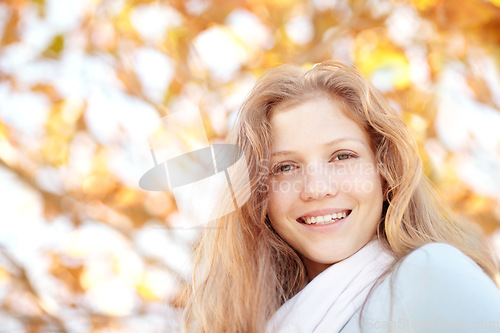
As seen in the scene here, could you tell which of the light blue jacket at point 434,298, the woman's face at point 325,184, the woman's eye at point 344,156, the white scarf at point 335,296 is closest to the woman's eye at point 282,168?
the woman's face at point 325,184

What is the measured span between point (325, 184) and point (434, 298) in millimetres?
430

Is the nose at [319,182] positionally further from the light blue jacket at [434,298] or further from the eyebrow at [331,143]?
the light blue jacket at [434,298]

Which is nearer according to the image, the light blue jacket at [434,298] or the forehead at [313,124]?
the light blue jacket at [434,298]

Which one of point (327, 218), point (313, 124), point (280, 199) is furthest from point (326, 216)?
point (313, 124)

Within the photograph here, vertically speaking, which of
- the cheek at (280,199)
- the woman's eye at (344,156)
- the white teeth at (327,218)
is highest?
the woman's eye at (344,156)

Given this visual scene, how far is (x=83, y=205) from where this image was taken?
3098 millimetres

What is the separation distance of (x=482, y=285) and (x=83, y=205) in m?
2.49

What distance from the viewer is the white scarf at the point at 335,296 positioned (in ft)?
4.24

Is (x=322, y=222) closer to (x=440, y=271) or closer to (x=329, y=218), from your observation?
(x=329, y=218)

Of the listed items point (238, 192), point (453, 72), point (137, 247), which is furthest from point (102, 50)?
point (453, 72)

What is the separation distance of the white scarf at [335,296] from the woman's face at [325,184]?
5cm

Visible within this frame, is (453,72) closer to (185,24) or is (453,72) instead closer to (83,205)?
(185,24)

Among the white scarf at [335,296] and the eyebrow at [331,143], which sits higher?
the eyebrow at [331,143]

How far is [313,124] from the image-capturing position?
57.6 inches
